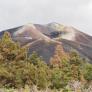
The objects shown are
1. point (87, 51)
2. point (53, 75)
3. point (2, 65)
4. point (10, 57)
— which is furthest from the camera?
point (87, 51)

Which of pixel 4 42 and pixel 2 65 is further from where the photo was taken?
pixel 4 42

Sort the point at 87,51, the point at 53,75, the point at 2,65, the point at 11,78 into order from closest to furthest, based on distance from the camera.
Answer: the point at 11,78 < the point at 2,65 < the point at 53,75 < the point at 87,51

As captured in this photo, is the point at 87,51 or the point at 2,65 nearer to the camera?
the point at 2,65

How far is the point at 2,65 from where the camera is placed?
147ft

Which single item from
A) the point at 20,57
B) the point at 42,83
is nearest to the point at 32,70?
the point at 42,83

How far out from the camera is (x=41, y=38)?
198 m

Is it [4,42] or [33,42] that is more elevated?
[4,42]

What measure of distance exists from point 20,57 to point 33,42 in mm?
144268

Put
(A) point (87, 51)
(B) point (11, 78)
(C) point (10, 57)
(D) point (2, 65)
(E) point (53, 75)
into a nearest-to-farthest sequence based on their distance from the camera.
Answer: (B) point (11, 78) → (D) point (2, 65) → (C) point (10, 57) → (E) point (53, 75) → (A) point (87, 51)

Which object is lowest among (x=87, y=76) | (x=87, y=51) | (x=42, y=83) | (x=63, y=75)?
(x=87, y=51)

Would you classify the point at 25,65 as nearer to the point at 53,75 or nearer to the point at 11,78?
the point at 11,78

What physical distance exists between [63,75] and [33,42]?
437ft

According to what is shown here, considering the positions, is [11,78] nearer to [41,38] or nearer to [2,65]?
[2,65]

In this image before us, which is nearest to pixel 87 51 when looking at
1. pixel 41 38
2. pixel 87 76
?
pixel 41 38
